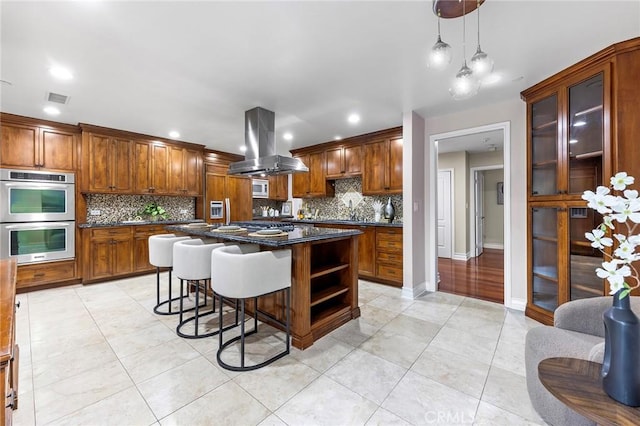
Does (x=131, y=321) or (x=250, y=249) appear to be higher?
(x=250, y=249)

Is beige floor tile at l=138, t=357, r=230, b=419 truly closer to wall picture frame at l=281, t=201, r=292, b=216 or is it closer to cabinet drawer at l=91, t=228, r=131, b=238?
cabinet drawer at l=91, t=228, r=131, b=238

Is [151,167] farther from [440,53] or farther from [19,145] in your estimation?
[440,53]

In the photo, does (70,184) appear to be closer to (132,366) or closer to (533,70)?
(132,366)

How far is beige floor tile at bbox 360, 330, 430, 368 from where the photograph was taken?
84.5 inches

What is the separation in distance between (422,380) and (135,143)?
536 cm

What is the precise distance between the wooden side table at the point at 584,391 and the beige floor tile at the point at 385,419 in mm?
802

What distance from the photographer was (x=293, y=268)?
2389 millimetres

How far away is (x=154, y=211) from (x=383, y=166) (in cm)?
431

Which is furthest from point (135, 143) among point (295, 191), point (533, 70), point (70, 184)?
point (533, 70)

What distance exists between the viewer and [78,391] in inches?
69.7

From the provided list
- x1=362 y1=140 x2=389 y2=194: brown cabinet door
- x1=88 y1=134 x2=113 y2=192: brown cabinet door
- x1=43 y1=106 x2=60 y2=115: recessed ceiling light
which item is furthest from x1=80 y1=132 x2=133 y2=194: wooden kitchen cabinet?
x1=362 y1=140 x2=389 y2=194: brown cabinet door

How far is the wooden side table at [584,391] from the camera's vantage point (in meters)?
0.87

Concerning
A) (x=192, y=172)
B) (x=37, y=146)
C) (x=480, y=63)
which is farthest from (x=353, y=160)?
(x=37, y=146)

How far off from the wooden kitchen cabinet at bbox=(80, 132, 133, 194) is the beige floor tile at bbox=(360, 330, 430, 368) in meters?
4.60
